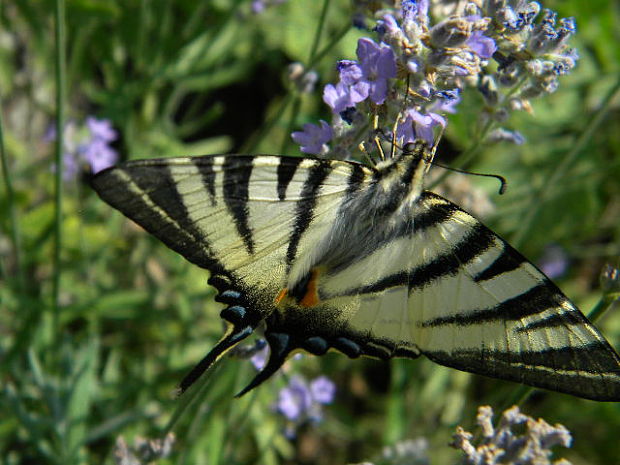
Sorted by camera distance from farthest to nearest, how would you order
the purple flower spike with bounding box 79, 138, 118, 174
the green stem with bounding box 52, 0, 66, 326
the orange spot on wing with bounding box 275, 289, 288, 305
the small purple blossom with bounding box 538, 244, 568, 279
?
the small purple blossom with bounding box 538, 244, 568, 279 < the purple flower spike with bounding box 79, 138, 118, 174 < the green stem with bounding box 52, 0, 66, 326 < the orange spot on wing with bounding box 275, 289, 288, 305

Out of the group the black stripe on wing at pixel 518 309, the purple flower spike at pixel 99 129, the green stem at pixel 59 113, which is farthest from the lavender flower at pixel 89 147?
the black stripe on wing at pixel 518 309

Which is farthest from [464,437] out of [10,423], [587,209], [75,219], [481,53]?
[587,209]

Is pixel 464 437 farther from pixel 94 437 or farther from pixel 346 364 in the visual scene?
pixel 346 364

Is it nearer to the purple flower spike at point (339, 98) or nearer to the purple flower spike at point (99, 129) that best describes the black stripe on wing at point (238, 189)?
the purple flower spike at point (339, 98)

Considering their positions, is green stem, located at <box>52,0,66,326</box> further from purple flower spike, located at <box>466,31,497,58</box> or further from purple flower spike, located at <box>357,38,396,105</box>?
purple flower spike, located at <box>466,31,497,58</box>

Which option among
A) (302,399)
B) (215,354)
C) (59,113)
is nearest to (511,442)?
(215,354)

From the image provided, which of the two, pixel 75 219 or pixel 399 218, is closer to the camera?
pixel 399 218

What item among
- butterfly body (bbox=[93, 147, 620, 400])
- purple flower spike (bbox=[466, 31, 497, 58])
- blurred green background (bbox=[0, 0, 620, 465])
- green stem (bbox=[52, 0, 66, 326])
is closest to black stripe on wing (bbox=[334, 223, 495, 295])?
butterfly body (bbox=[93, 147, 620, 400])
